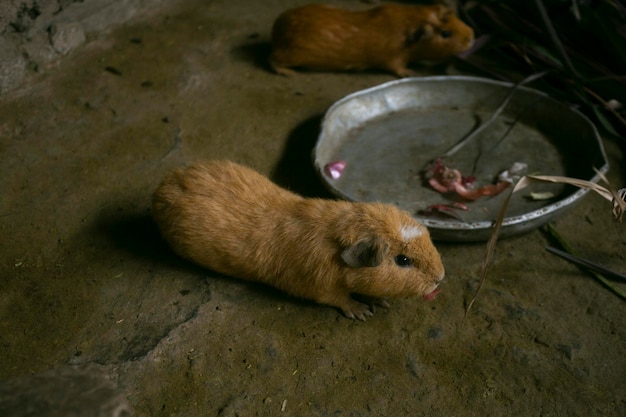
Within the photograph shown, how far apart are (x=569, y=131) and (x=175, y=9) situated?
411 centimetres

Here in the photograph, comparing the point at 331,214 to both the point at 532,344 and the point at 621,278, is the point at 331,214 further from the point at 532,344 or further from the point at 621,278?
the point at 621,278

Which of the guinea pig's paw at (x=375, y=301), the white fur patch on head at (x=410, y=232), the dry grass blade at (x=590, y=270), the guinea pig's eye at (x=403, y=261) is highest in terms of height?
the white fur patch on head at (x=410, y=232)

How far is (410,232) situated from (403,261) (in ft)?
0.54

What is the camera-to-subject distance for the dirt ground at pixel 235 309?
313 cm

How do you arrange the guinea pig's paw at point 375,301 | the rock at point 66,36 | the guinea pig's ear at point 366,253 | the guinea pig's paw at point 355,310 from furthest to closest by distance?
the rock at point 66,36, the guinea pig's paw at point 375,301, the guinea pig's paw at point 355,310, the guinea pig's ear at point 366,253

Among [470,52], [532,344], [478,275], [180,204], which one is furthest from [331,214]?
[470,52]

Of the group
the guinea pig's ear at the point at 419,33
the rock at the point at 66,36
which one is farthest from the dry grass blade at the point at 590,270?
the rock at the point at 66,36

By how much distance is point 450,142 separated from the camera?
15.8 ft

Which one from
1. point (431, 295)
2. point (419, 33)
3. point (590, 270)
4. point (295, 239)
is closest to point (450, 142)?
point (419, 33)

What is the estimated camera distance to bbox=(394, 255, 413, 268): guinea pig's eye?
3264 millimetres

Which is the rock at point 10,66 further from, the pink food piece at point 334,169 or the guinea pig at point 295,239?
the pink food piece at point 334,169

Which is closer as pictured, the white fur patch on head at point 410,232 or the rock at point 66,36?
the white fur patch on head at point 410,232

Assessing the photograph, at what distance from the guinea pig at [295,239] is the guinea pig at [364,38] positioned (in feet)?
7.28

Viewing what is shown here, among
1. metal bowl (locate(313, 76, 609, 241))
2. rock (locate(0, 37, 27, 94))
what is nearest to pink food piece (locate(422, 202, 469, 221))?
metal bowl (locate(313, 76, 609, 241))
